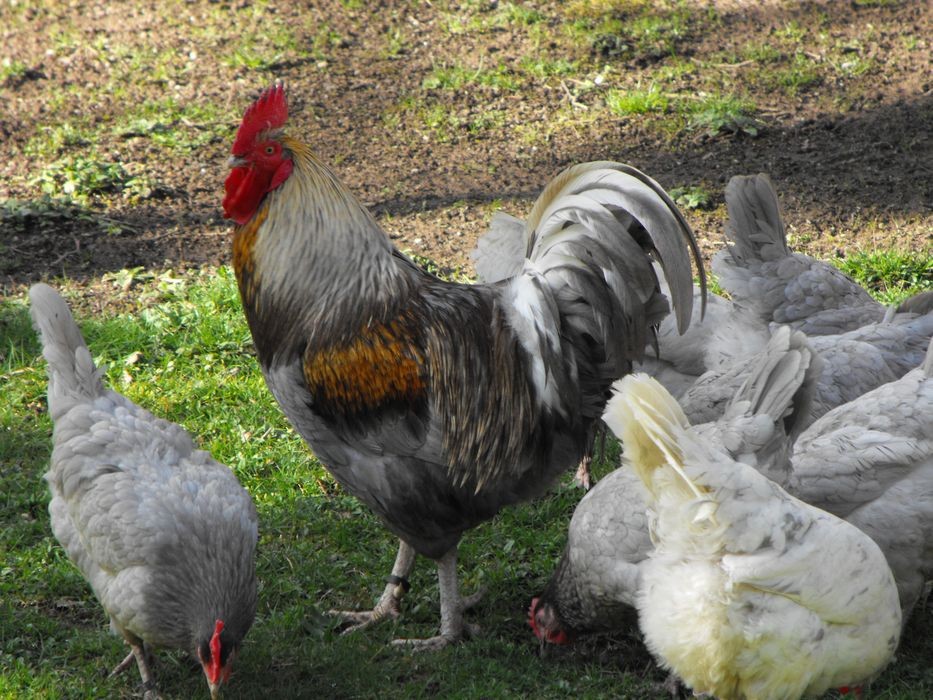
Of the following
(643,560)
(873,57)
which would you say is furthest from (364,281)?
(873,57)

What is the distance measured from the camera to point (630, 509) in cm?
464

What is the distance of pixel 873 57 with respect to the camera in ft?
32.9

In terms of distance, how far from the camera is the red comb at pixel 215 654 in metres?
4.29

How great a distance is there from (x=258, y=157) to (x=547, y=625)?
99.2 inches

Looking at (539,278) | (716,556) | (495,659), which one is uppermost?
(539,278)

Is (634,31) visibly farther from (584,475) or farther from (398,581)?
(398,581)

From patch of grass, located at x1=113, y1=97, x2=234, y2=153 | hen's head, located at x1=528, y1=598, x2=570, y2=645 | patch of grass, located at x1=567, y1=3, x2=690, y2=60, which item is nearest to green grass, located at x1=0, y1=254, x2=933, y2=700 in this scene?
hen's head, located at x1=528, y1=598, x2=570, y2=645

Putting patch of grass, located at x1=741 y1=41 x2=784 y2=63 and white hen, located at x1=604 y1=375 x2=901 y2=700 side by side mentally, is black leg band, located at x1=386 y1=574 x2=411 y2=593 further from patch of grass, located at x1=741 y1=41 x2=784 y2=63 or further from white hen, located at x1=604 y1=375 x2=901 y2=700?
patch of grass, located at x1=741 y1=41 x2=784 y2=63

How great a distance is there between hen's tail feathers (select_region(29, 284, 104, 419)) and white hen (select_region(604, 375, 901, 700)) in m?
2.56

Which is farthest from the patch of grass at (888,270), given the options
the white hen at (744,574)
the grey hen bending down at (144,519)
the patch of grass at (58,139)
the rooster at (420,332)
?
the patch of grass at (58,139)

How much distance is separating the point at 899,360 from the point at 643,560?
190 cm

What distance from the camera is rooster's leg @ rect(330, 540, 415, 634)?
540 centimetres

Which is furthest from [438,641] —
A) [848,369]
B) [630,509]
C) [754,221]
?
[754,221]

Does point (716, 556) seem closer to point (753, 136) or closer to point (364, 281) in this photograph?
point (364, 281)
